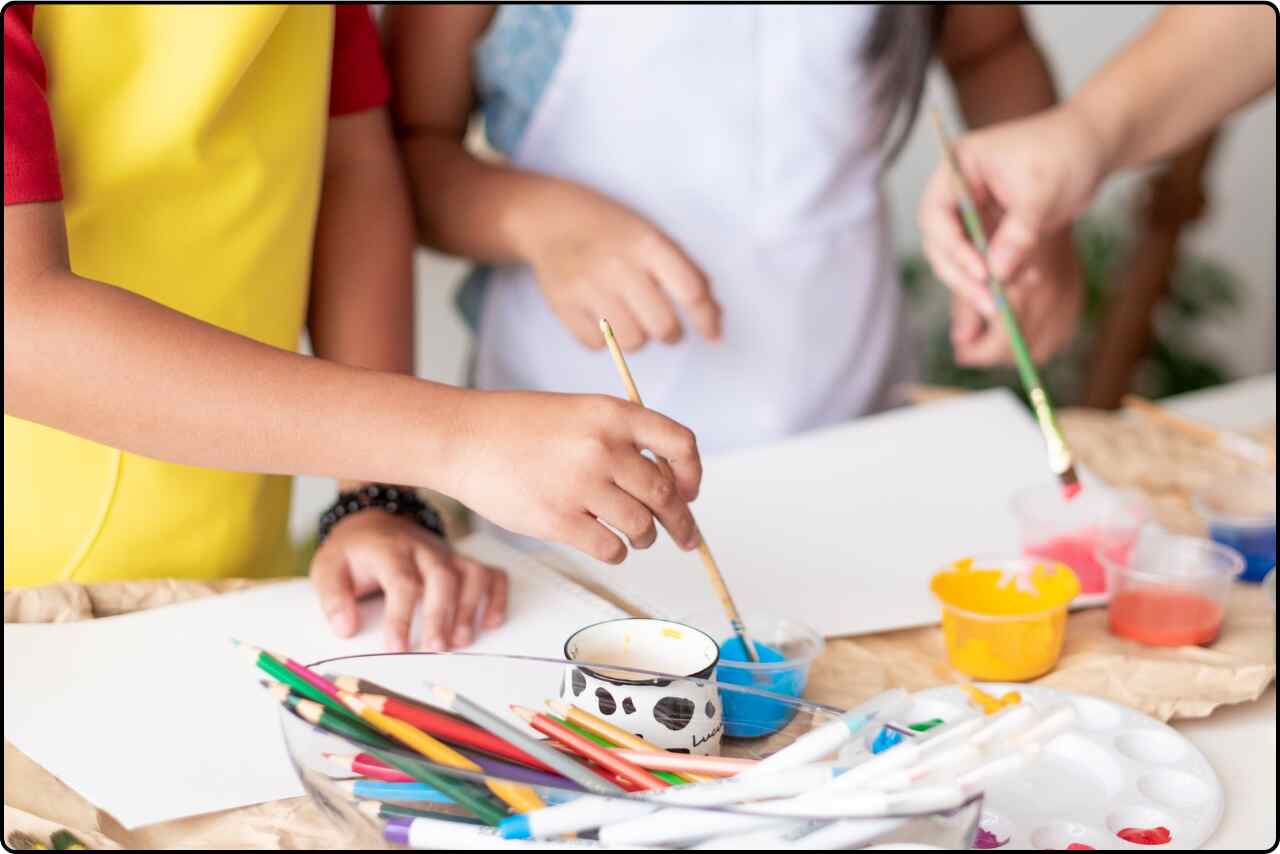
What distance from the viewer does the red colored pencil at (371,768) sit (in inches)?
20.1

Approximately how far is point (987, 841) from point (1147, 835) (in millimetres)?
75

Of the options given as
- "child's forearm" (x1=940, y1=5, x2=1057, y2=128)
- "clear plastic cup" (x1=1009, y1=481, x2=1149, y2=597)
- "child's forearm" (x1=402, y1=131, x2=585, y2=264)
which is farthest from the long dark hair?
"clear plastic cup" (x1=1009, y1=481, x2=1149, y2=597)

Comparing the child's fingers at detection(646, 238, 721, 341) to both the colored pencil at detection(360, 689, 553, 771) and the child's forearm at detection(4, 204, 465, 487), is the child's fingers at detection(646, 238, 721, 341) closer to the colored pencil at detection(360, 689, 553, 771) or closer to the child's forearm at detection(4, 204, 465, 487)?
the child's forearm at detection(4, 204, 465, 487)

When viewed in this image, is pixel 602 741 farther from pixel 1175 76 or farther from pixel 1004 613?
pixel 1175 76

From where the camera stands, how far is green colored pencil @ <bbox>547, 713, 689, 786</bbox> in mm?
523

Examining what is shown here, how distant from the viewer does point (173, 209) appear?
769 mm

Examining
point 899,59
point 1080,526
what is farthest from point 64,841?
point 899,59

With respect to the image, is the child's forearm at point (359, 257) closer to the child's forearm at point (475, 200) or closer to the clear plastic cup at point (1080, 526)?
the child's forearm at point (475, 200)

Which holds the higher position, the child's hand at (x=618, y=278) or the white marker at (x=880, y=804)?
the child's hand at (x=618, y=278)

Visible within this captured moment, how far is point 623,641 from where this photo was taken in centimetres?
63

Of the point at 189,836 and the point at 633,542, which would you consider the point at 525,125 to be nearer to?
the point at 633,542

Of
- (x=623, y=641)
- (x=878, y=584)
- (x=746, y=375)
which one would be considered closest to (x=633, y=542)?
(x=623, y=641)

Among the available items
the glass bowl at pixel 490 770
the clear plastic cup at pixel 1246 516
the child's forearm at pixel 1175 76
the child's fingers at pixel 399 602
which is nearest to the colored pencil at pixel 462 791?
the glass bowl at pixel 490 770

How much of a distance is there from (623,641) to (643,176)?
22.3 inches
